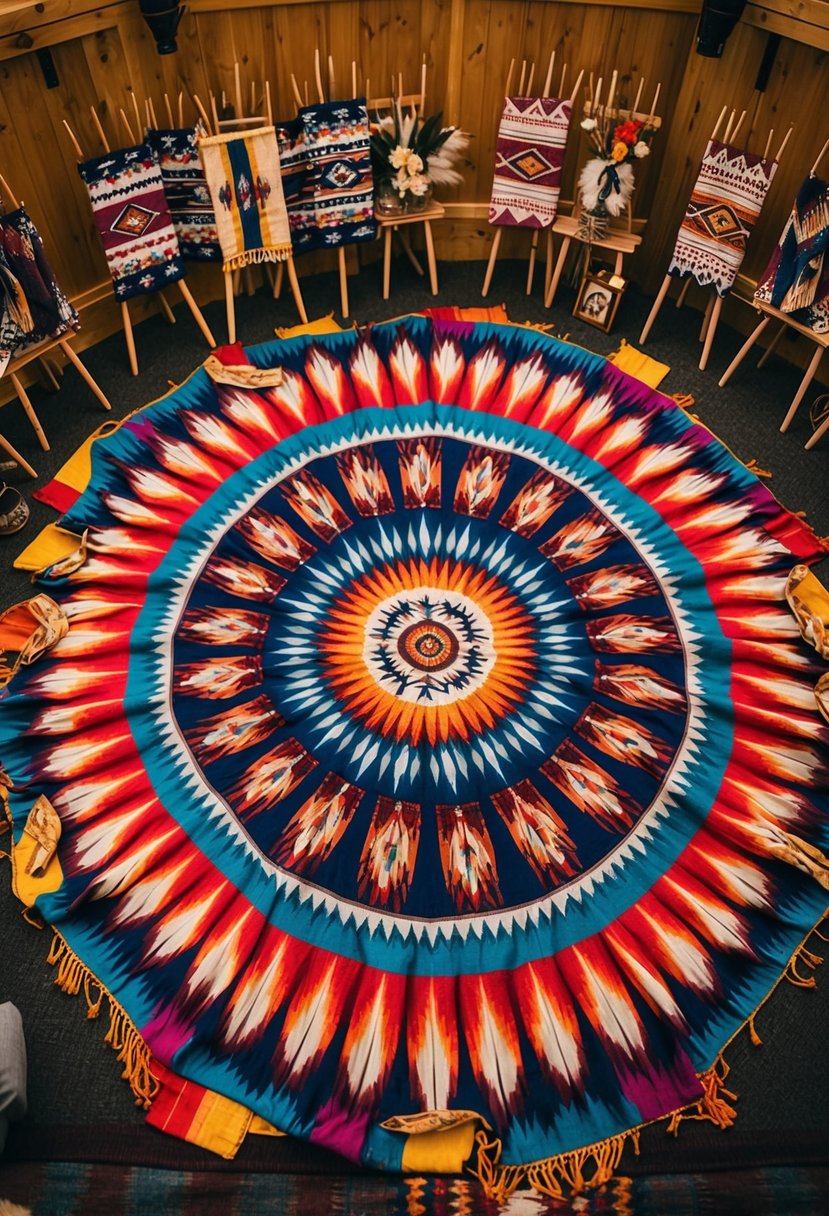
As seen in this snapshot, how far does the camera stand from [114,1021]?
2051 mm

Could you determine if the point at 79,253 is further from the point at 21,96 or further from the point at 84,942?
the point at 84,942

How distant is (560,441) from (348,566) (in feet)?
3.45

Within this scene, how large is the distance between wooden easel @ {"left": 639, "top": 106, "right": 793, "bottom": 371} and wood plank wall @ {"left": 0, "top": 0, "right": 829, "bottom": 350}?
0.23ft

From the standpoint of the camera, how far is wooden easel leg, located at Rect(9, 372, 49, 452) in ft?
10.4

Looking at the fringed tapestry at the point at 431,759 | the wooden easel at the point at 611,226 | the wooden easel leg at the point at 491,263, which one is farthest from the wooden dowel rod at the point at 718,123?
the fringed tapestry at the point at 431,759

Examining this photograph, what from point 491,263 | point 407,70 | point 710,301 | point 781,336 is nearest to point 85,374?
point 491,263

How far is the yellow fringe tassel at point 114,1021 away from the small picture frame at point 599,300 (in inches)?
132

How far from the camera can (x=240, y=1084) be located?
6.39 ft

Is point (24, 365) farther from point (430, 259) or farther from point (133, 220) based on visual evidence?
point (430, 259)

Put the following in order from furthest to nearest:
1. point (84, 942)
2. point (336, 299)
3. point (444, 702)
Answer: point (336, 299), point (444, 702), point (84, 942)

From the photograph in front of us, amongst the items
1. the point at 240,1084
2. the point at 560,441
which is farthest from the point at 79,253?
the point at 240,1084

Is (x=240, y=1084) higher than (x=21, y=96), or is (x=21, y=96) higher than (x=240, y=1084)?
(x=21, y=96)

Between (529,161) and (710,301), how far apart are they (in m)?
1.04

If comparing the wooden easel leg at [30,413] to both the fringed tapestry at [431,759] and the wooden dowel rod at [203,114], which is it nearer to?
the fringed tapestry at [431,759]
